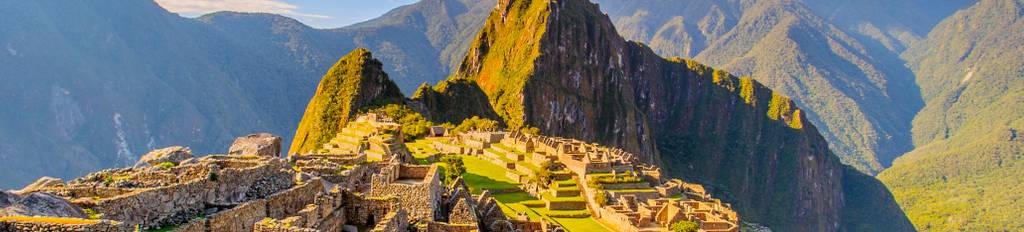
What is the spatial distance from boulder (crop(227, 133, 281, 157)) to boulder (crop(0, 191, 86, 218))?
15.8 m

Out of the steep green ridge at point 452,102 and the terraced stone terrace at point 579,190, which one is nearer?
the terraced stone terrace at point 579,190

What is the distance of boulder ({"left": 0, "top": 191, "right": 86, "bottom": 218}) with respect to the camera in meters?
11.8

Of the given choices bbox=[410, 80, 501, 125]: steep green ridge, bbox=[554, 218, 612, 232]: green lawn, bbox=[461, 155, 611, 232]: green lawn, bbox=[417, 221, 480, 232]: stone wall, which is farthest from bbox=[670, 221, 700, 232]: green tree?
bbox=[410, 80, 501, 125]: steep green ridge

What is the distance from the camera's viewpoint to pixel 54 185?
1598 centimetres

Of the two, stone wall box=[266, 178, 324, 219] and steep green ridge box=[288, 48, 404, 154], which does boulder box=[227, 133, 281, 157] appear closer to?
stone wall box=[266, 178, 324, 219]

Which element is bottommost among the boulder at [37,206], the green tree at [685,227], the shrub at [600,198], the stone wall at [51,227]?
the stone wall at [51,227]

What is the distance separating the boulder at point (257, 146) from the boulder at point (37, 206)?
1583 cm

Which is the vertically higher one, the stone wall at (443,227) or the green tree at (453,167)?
the green tree at (453,167)

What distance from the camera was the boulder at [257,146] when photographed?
29.6m

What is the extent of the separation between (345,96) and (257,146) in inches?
3783

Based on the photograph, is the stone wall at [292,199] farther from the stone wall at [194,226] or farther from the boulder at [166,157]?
the boulder at [166,157]

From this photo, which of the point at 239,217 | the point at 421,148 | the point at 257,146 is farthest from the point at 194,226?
the point at 421,148

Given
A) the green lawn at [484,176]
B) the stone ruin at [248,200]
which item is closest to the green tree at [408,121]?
the green lawn at [484,176]

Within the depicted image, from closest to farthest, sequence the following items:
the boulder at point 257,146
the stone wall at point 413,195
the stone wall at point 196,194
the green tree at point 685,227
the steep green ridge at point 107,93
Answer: the stone wall at point 196,194 → the stone wall at point 413,195 → the boulder at point 257,146 → the green tree at point 685,227 → the steep green ridge at point 107,93
